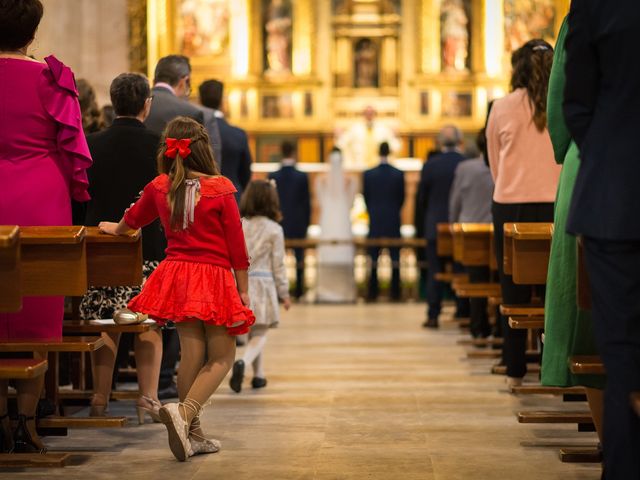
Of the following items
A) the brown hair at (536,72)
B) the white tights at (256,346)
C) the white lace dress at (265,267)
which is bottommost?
the white tights at (256,346)

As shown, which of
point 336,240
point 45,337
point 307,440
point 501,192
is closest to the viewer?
point 45,337

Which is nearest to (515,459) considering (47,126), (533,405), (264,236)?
(533,405)

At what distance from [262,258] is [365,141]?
14459 mm

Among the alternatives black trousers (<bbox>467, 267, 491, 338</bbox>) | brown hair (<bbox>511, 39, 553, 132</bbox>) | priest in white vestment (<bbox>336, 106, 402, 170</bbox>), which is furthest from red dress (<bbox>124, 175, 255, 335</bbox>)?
priest in white vestment (<bbox>336, 106, 402, 170</bbox>)

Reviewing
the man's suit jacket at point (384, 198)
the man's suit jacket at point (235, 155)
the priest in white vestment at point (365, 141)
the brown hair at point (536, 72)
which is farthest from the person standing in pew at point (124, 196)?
the priest in white vestment at point (365, 141)

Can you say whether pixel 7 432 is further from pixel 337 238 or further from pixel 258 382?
pixel 337 238

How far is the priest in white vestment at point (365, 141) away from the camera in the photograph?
73.0 feet

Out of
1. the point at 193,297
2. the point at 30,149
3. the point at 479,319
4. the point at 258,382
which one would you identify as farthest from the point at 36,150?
the point at 479,319

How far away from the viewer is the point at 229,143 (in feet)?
30.4

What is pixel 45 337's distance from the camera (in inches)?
216

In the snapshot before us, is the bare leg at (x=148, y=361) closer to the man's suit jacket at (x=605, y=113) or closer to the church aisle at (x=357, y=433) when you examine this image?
the church aisle at (x=357, y=433)

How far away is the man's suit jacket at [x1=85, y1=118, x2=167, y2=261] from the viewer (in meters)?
6.71

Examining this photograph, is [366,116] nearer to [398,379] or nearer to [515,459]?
[398,379]

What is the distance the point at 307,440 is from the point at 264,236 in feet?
7.33
